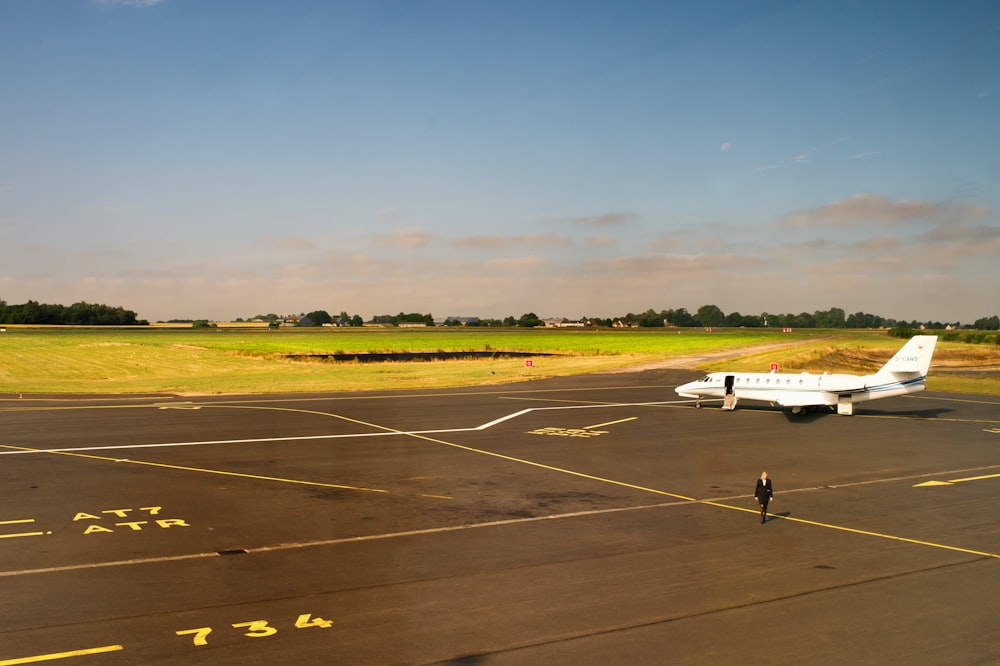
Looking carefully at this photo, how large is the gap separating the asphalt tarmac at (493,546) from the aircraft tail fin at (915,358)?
6.30m

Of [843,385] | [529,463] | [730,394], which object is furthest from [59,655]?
[843,385]

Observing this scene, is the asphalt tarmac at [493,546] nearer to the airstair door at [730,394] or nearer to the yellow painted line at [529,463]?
the yellow painted line at [529,463]

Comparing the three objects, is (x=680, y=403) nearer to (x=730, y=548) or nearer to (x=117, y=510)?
(x=730, y=548)

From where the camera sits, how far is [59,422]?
4566 centimetres

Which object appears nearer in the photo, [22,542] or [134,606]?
[134,606]

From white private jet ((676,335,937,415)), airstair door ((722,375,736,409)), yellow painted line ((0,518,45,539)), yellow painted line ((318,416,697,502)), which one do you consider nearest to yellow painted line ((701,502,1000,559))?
yellow painted line ((318,416,697,502))

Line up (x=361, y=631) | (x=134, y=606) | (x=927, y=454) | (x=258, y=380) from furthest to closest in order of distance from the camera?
(x=258, y=380)
(x=927, y=454)
(x=134, y=606)
(x=361, y=631)

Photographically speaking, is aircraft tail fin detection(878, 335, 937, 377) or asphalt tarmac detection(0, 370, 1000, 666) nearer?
asphalt tarmac detection(0, 370, 1000, 666)

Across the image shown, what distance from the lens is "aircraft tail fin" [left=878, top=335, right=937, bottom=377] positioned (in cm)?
4835

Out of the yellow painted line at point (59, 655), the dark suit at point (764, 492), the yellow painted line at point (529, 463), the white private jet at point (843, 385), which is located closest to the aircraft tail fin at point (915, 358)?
the white private jet at point (843, 385)

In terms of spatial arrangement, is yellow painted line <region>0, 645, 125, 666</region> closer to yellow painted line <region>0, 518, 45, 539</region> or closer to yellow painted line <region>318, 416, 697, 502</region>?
yellow painted line <region>0, 518, 45, 539</region>

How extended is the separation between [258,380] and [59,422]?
3294 cm

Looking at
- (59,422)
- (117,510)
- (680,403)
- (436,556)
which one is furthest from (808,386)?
(59,422)

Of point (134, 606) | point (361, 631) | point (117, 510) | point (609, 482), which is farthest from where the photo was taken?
point (609, 482)
